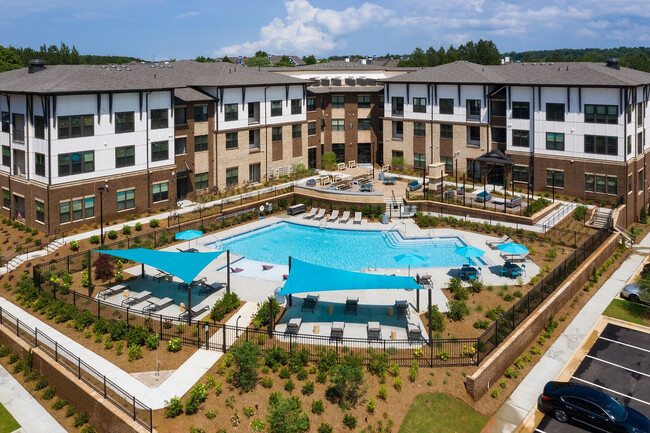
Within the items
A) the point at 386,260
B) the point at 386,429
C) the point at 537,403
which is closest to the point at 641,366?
the point at 537,403

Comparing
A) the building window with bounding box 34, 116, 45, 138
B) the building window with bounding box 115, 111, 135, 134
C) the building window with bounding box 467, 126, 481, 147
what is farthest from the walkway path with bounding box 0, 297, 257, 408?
the building window with bounding box 467, 126, 481, 147

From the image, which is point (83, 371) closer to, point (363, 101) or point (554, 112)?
point (554, 112)

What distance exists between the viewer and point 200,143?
164 ft

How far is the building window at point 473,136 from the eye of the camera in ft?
183

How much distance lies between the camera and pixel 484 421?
2067 cm

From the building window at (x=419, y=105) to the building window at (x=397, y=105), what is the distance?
6.50 feet

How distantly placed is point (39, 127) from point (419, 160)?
1504 inches

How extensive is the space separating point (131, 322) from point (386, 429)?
1391cm

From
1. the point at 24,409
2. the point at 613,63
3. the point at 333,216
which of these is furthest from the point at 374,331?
the point at 613,63

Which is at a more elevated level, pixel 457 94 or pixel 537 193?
pixel 457 94

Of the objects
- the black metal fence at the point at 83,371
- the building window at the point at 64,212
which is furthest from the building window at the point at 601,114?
the building window at the point at 64,212

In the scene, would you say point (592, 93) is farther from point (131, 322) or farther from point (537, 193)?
point (131, 322)

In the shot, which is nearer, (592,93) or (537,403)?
(537,403)

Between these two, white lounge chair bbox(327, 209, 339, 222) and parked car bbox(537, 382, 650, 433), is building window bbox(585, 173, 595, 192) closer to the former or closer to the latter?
white lounge chair bbox(327, 209, 339, 222)
